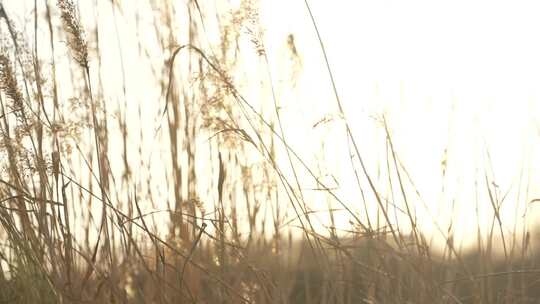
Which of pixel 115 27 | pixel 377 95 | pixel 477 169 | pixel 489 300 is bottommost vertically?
pixel 489 300

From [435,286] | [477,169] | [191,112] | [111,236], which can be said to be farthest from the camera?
[191,112]

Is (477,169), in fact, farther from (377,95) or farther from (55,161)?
(55,161)

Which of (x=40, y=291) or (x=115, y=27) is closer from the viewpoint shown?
(x=40, y=291)

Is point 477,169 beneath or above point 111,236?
above

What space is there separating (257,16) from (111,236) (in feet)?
1.87

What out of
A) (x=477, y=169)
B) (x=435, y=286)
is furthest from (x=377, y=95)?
(x=435, y=286)

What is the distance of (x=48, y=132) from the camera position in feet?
6.09

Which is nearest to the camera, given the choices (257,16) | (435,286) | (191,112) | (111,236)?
(435,286)

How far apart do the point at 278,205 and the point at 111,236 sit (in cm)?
38

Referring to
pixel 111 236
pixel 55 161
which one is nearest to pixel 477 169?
pixel 111 236

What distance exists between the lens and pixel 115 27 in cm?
220

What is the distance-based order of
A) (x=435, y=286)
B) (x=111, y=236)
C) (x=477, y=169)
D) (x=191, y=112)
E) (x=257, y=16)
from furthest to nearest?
(x=191, y=112), (x=477, y=169), (x=111, y=236), (x=257, y=16), (x=435, y=286)

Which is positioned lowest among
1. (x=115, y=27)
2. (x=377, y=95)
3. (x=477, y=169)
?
(x=477, y=169)

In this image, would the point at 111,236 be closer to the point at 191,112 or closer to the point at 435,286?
the point at 191,112
